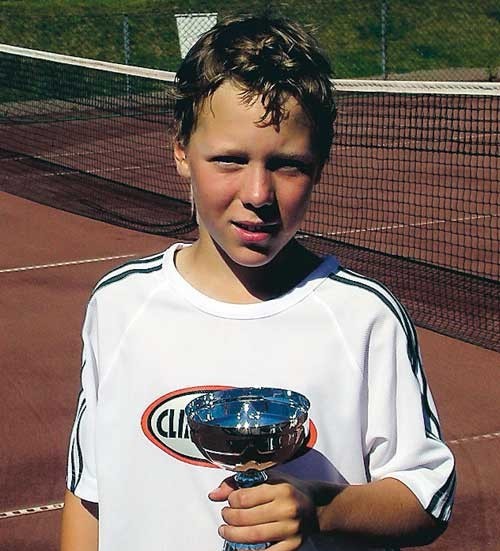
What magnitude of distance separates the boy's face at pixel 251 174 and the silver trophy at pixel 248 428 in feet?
0.86

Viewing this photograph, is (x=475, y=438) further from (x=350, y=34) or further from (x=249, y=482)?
(x=350, y=34)

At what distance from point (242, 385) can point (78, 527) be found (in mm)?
439

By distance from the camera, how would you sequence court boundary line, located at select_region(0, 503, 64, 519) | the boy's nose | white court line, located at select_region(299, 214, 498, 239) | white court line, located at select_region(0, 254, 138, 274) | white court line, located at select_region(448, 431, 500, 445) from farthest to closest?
white court line, located at select_region(299, 214, 498, 239) < white court line, located at select_region(0, 254, 138, 274) < white court line, located at select_region(448, 431, 500, 445) < court boundary line, located at select_region(0, 503, 64, 519) < the boy's nose

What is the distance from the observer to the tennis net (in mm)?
8703

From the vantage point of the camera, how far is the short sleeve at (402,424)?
82.2 inches

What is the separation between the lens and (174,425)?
7.02 feet

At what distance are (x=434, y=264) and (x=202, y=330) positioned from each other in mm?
7440

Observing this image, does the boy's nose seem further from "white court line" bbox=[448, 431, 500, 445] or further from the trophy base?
"white court line" bbox=[448, 431, 500, 445]

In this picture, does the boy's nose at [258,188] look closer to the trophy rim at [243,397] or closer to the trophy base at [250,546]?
the trophy rim at [243,397]

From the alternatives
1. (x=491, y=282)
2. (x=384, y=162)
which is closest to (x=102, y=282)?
(x=491, y=282)

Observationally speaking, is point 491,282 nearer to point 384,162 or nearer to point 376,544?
point 384,162

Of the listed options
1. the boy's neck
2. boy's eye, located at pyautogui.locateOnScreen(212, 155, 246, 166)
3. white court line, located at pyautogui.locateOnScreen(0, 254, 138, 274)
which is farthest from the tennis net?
boy's eye, located at pyautogui.locateOnScreen(212, 155, 246, 166)

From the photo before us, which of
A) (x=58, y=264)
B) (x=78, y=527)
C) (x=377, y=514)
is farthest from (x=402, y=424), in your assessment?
(x=58, y=264)

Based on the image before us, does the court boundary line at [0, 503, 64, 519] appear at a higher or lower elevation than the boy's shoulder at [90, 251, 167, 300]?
lower
